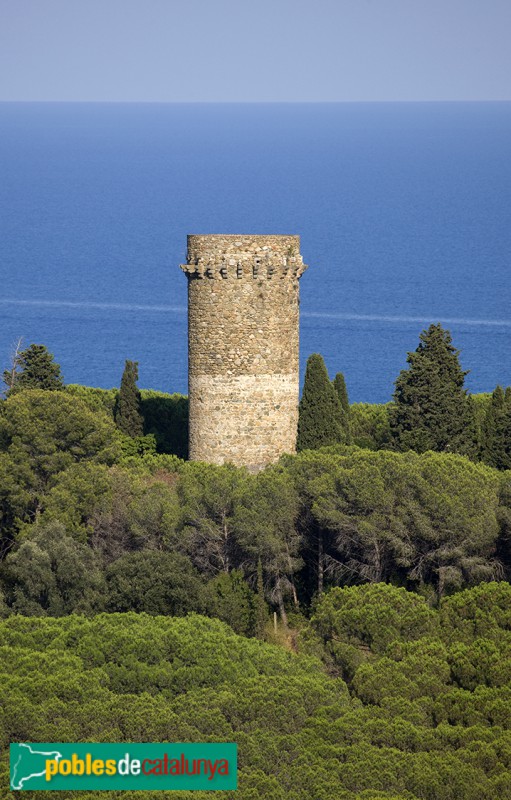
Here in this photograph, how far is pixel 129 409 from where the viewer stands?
41.5 m

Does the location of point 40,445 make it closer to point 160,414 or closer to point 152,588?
point 152,588

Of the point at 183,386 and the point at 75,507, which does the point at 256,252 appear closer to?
the point at 75,507

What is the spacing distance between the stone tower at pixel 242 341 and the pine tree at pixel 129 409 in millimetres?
4987

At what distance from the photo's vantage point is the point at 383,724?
83.8 feet

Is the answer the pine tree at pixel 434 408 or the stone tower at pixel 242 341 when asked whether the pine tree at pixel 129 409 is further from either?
the pine tree at pixel 434 408

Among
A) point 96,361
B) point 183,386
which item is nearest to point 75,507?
point 183,386

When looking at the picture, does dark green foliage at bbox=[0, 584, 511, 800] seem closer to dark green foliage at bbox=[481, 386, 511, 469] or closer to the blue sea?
dark green foliage at bbox=[481, 386, 511, 469]

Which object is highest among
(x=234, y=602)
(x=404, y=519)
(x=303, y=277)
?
(x=303, y=277)

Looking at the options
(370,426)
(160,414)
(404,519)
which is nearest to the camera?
(404,519)

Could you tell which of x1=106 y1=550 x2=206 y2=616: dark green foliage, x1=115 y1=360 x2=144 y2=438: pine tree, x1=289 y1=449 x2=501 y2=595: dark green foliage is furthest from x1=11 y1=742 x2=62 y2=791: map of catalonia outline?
x1=115 y1=360 x2=144 y2=438: pine tree

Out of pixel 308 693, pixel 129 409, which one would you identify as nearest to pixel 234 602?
pixel 308 693

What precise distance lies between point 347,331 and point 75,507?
61887mm

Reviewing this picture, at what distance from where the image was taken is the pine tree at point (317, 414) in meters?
36.9

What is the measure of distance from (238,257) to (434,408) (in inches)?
220
